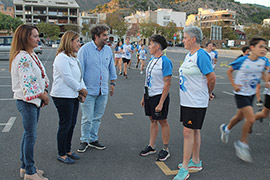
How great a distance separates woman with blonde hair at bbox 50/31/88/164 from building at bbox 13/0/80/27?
8842 cm

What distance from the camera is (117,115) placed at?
23.0ft

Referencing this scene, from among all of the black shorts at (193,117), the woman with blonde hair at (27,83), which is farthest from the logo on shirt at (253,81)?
the woman with blonde hair at (27,83)

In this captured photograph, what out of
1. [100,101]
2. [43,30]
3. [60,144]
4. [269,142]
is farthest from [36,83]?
[43,30]

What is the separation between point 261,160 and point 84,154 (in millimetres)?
2775

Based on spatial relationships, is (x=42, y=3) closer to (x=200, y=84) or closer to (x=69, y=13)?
(x=69, y=13)

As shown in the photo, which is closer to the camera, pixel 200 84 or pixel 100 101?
pixel 200 84

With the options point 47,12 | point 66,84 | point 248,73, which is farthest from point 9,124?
point 47,12

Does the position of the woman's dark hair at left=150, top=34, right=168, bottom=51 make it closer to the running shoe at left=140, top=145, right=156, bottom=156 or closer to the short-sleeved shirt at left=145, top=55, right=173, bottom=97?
the short-sleeved shirt at left=145, top=55, right=173, bottom=97

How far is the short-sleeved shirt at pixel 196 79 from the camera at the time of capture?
3576 millimetres

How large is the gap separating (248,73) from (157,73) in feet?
4.56

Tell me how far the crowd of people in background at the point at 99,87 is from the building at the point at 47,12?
3467 inches

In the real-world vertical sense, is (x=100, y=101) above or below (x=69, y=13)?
below

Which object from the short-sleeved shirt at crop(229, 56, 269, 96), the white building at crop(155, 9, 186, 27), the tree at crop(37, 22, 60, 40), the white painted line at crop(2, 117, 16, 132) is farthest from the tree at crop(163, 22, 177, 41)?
the short-sleeved shirt at crop(229, 56, 269, 96)

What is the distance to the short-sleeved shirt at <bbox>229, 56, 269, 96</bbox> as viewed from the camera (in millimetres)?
4285
